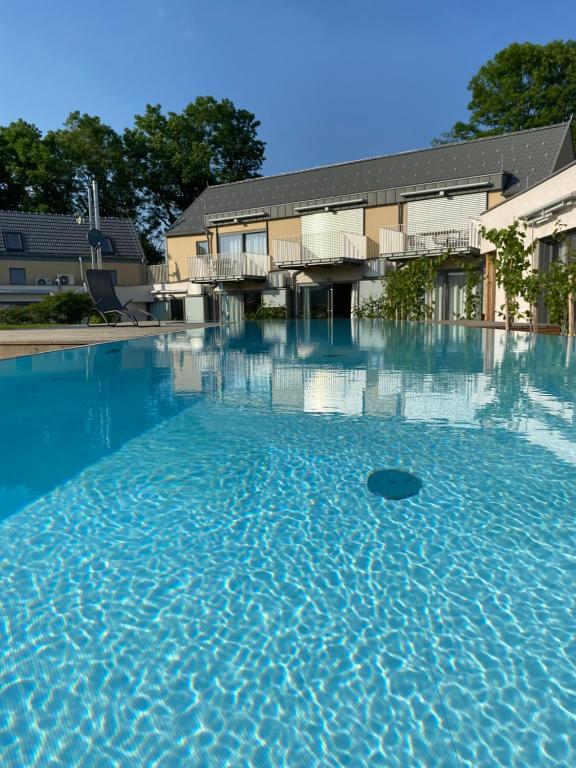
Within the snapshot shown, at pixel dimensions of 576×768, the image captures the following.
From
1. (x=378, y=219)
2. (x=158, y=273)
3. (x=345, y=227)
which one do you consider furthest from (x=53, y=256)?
(x=378, y=219)

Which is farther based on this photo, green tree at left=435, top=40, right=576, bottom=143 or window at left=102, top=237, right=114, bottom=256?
window at left=102, top=237, right=114, bottom=256

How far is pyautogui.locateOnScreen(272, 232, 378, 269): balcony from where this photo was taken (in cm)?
2150

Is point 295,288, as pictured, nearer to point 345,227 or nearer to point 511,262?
point 345,227

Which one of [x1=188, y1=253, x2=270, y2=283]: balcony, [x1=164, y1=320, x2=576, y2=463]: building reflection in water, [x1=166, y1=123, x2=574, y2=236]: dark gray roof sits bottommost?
[x1=164, y1=320, x2=576, y2=463]: building reflection in water

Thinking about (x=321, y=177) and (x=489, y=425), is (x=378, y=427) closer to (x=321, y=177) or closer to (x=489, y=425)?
(x=489, y=425)

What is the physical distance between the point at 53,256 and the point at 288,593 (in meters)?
30.8

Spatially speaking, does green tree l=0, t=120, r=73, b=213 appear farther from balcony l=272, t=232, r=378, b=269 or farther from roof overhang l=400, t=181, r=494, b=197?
roof overhang l=400, t=181, r=494, b=197

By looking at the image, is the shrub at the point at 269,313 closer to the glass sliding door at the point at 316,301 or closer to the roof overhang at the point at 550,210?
the glass sliding door at the point at 316,301

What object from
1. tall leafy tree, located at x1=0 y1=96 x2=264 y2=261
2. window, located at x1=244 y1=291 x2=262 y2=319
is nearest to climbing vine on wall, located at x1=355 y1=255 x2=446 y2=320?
window, located at x1=244 y1=291 x2=262 y2=319

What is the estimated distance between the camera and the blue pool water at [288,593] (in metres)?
1.30

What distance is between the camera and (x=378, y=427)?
401cm

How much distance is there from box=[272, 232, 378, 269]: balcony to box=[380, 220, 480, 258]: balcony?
90cm

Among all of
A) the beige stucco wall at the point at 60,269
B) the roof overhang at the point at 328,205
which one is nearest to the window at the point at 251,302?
the roof overhang at the point at 328,205

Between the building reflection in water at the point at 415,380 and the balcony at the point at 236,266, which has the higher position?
the balcony at the point at 236,266
